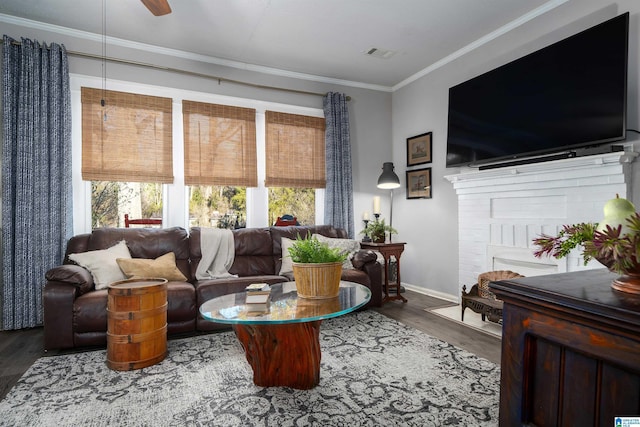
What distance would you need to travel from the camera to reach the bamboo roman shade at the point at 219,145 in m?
4.04

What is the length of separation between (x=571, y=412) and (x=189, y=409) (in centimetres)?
178

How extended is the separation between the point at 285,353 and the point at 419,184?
3255 mm

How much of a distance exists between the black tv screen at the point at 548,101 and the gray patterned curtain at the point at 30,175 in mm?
3991

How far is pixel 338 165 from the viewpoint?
473 centimetres

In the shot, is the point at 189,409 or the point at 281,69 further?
the point at 281,69

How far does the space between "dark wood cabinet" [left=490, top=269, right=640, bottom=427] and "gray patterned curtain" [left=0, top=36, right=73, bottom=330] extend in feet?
12.6

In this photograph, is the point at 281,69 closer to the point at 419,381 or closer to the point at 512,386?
the point at 419,381

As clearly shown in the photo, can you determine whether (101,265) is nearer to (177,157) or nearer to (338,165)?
(177,157)

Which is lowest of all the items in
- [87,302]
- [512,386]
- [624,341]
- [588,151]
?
[87,302]

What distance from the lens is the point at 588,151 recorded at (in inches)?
116

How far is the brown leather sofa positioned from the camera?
2631 millimetres

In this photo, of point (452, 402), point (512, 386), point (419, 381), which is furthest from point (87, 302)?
point (512, 386)

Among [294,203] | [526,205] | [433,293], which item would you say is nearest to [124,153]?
[294,203]

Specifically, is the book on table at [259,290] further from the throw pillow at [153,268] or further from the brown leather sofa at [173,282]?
the throw pillow at [153,268]
